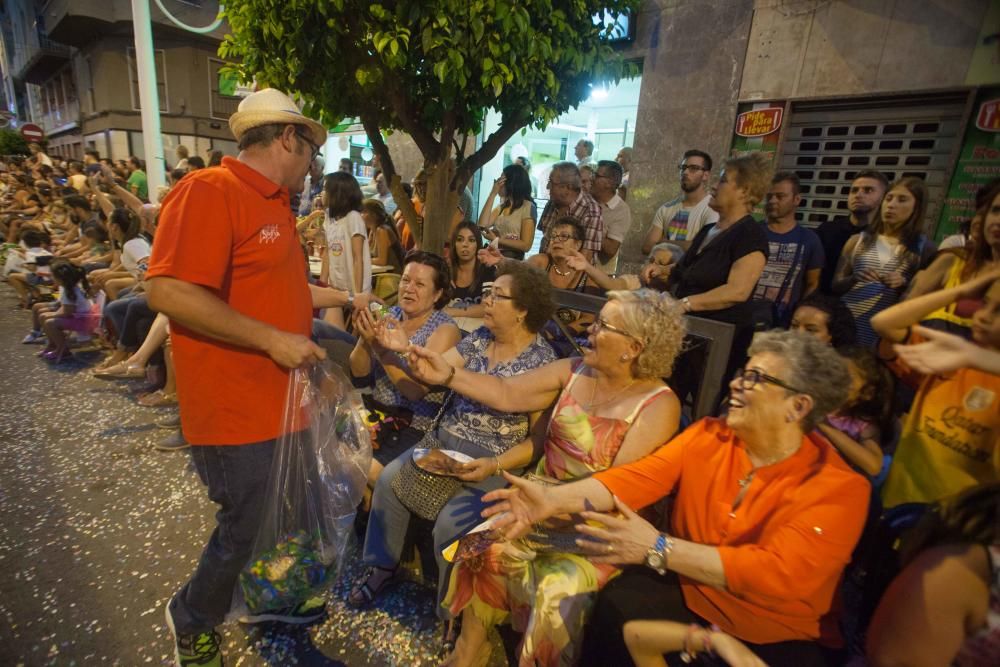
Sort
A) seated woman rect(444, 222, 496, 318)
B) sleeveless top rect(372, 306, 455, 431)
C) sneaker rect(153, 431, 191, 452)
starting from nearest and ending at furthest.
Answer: sleeveless top rect(372, 306, 455, 431), sneaker rect(153, 431, 191, 452), seated woman rect(444, 222, 496, 318)

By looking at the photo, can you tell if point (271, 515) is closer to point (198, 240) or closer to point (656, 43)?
point (198, 240)

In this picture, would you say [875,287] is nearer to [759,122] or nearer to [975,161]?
[975,161]

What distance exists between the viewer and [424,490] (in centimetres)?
226

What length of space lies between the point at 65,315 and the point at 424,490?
5285 mm

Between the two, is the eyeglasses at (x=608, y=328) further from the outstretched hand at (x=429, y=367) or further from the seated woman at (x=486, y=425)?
the outstretched hand at (x=429, y=367)

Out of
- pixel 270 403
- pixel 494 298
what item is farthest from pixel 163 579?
pixel 494 298

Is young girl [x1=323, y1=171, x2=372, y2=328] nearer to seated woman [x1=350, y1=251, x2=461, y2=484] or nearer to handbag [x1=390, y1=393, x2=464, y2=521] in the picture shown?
seated woman [x1=350, y1=251, x2=461, y2=484]

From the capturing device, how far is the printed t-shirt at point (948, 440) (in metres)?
1.66

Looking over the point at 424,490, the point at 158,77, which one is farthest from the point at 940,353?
the point at 158,77

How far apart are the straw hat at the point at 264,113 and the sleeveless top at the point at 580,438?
1566 millimetres

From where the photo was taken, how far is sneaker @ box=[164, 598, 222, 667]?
1894 millimetres

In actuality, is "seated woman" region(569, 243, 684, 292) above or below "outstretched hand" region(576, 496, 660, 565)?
above

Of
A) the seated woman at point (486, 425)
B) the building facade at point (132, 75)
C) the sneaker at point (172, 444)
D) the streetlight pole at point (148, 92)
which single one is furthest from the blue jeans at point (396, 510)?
the building facade at point (132, 75)

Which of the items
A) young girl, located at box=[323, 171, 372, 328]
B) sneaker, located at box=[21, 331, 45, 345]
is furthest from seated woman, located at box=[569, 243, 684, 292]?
sneaker, located at box=[21, 331, 45, 345]
